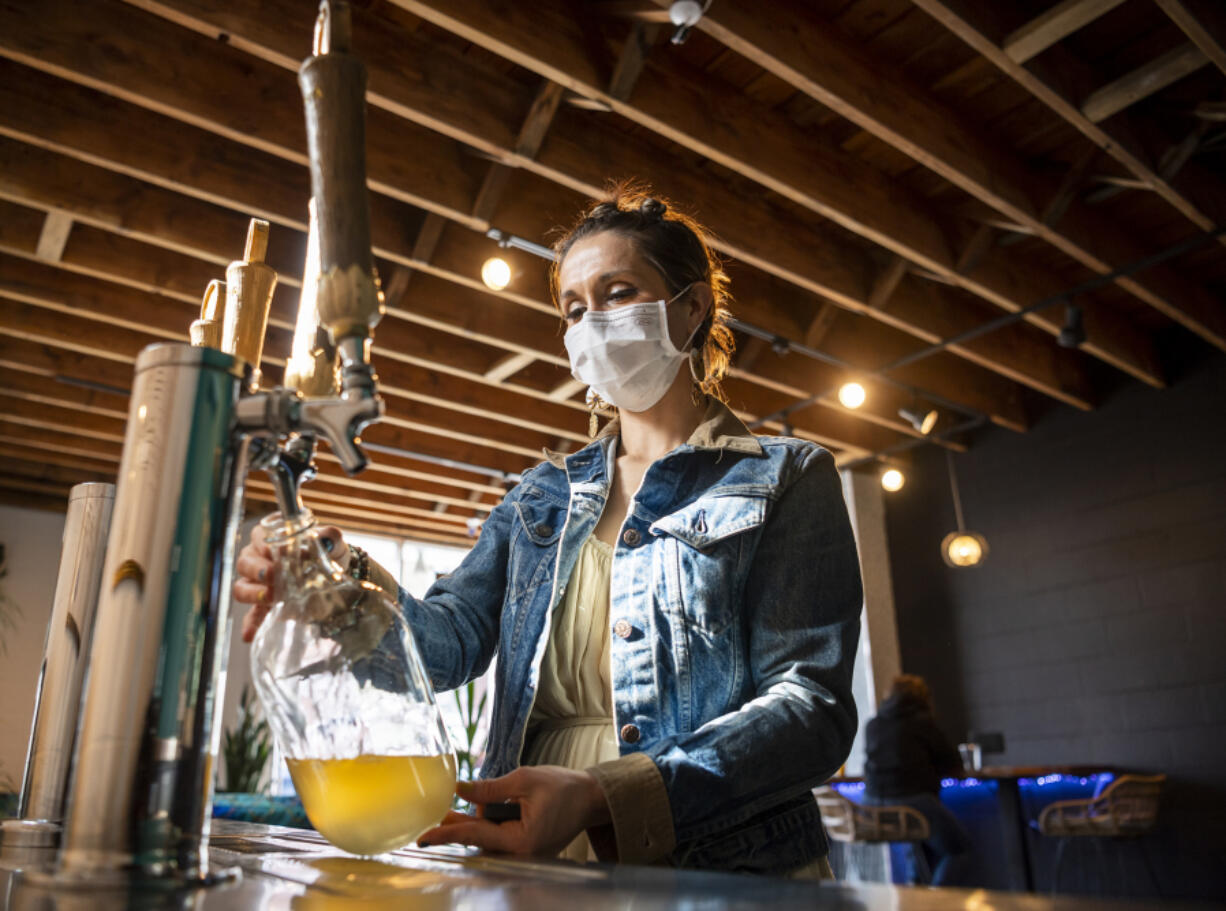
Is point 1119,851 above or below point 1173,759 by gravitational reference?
below

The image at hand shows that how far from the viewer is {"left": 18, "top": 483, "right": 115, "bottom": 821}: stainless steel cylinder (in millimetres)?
771

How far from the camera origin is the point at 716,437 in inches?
46.7

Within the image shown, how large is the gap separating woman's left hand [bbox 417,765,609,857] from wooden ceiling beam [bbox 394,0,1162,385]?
256 cm

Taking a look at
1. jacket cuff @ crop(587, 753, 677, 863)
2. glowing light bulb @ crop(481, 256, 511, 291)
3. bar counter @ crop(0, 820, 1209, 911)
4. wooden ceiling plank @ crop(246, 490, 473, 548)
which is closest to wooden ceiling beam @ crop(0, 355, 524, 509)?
wooden ceiling plank @ crop(246, 490, 473, 548)

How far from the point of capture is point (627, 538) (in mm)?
1103

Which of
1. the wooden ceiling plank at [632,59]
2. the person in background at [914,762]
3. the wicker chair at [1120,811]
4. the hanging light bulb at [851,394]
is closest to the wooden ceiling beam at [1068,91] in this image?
the wooden ceiling plank at [632,59]

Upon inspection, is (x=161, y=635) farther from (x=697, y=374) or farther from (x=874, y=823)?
(x=874, y=823)

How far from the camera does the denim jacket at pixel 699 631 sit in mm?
806

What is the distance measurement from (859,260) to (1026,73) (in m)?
1.53

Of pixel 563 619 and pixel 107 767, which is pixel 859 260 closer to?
pixel 563 619

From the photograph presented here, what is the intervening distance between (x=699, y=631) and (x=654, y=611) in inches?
2.2

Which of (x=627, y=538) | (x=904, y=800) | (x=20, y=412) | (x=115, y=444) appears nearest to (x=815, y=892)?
(x=627, y=538)

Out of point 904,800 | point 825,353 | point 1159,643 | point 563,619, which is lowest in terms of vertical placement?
point 904,800

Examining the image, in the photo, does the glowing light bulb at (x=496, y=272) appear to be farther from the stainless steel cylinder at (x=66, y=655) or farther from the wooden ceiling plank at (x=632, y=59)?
the stainless steel cylinder at (x=66, y=655)
